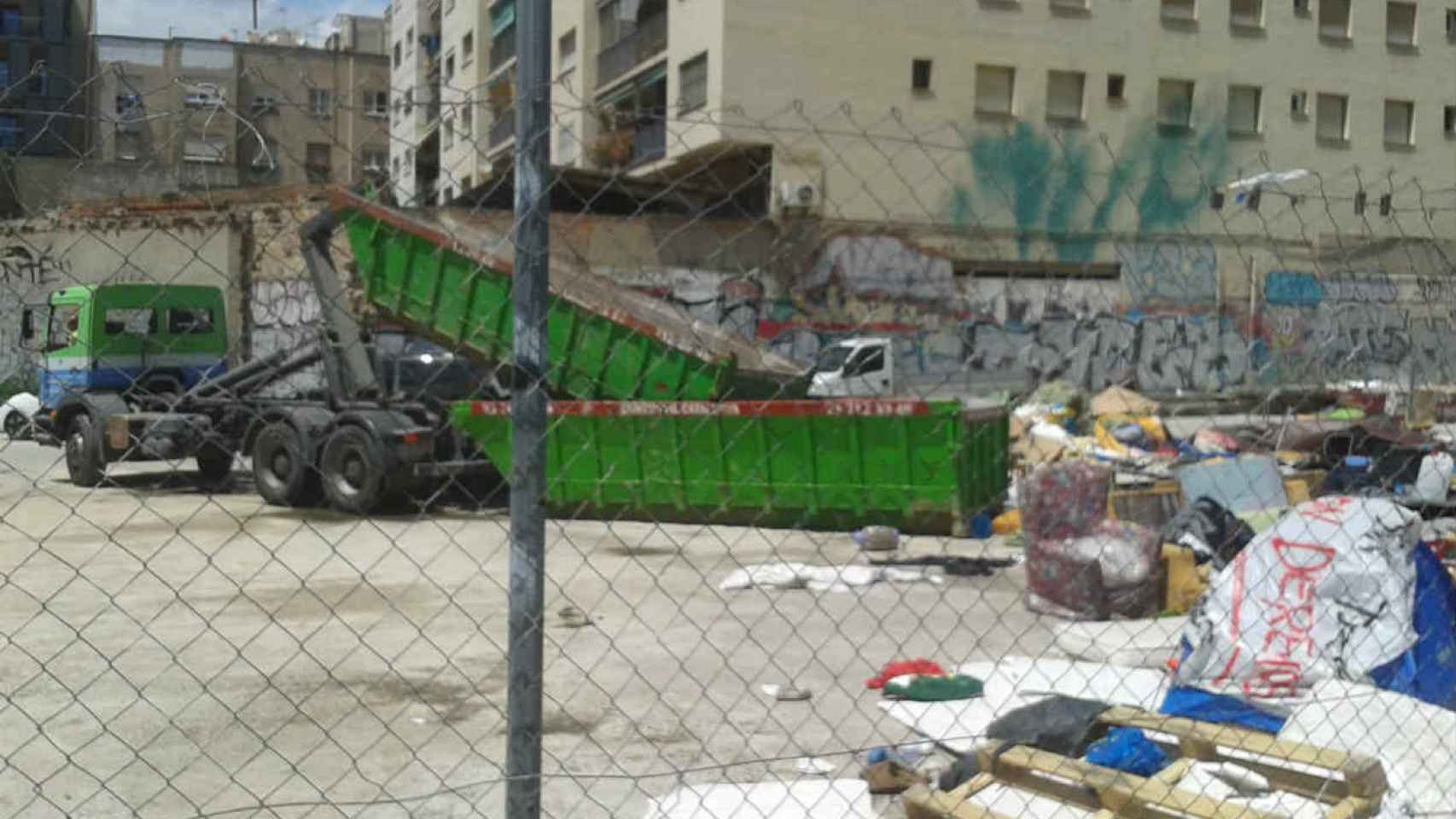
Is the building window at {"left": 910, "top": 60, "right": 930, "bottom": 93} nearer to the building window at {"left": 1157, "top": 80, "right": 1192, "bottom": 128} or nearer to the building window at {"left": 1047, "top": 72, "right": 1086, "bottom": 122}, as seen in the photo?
the building window at {"left": 1047, "top": 72, "right": 1086, "bottom": 122}

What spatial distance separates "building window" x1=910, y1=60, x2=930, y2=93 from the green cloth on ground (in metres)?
25.8

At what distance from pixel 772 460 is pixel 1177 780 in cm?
804

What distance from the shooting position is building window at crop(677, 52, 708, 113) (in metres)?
29.6

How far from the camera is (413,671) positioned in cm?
706

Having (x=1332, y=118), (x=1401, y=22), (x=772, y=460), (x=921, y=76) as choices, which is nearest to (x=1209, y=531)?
(x=772, y=460)

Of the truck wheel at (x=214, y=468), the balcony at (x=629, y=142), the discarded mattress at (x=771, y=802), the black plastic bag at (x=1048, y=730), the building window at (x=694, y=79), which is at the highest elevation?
the building window at (x=694, y=79)

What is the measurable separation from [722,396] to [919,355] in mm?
9769

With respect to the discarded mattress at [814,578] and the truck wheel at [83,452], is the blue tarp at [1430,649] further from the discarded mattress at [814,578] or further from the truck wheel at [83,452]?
the truck wheel at [83,452]

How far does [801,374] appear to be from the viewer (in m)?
13.3

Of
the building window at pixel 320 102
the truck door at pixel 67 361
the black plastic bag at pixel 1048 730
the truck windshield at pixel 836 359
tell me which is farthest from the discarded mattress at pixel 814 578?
the truck windshield at pixel 836 359

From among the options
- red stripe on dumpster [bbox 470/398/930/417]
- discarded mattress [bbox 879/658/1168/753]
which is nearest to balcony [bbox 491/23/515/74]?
red stripe on dumpster [bbox 470/398/930/417]

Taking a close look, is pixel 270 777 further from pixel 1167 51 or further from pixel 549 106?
pixel 1167 51

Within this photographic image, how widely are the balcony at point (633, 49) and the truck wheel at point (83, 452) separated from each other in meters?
19.4

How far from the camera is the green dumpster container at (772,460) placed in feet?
37.5
